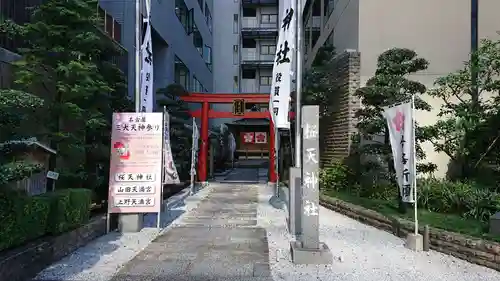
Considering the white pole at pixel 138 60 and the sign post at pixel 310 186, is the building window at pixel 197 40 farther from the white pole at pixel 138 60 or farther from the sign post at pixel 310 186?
the sign post at pixel 310 186

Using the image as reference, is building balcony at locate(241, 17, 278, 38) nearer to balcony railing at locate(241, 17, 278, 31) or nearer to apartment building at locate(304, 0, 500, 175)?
balcony railing at locate(241, 17, 278, 31)

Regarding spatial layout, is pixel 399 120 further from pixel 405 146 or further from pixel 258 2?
pixel 258 2

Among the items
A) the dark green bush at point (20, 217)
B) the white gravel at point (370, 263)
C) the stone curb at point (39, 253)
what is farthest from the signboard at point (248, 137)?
the dark green bush at point (20, 217)

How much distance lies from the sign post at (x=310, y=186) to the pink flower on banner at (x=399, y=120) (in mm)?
1846

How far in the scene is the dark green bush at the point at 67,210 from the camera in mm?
6449

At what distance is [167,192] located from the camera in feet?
50.7

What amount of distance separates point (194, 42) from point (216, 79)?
11714 mm

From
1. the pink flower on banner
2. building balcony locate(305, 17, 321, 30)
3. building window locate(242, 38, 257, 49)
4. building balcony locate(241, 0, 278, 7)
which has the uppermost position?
building balcony locate(241, 0, 278, 7)

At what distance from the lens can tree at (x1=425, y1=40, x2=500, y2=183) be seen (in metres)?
11.0

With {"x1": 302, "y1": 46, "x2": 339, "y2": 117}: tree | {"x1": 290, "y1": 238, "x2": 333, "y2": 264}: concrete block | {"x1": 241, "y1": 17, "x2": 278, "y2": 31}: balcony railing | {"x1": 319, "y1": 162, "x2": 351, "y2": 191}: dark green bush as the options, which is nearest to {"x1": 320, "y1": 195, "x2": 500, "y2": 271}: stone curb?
{"x1": 290, "y1": 238, "x2": 333, "y2": 264}: concrete block

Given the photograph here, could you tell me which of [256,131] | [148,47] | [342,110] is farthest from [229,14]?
[148,47]

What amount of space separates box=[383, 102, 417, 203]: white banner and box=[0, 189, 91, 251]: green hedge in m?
5.14

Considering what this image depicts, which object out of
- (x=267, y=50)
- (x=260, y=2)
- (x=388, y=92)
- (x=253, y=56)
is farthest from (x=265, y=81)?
(x=388, y=92)

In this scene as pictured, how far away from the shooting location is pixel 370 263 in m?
6.64
